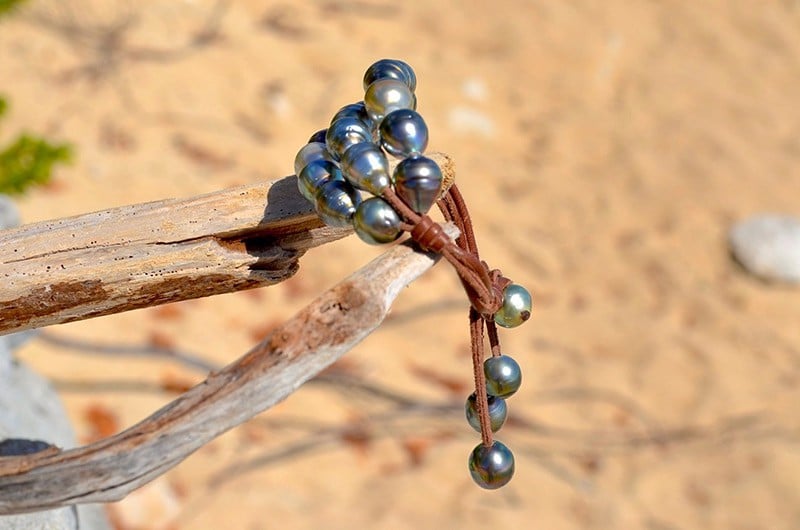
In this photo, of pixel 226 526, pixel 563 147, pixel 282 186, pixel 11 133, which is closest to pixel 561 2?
pixel 563 147

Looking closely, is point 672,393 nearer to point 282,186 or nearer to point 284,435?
point 284,435

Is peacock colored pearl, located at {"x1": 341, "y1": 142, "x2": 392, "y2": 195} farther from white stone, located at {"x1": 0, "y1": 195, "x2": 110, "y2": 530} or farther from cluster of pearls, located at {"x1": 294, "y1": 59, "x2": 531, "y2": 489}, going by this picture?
white stone, located at {"x1": 0, "y1": 195, "x2": 110, "y2": 530}

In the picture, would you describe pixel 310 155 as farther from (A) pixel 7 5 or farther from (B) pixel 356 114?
(A) pixel 7 5

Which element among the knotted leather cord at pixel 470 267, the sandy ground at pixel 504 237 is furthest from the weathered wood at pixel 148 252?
the sandy ground at pixel 504 237

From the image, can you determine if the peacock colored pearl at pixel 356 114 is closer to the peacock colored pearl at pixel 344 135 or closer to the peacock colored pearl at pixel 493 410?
the peacock colored pearl at pixel 344 135

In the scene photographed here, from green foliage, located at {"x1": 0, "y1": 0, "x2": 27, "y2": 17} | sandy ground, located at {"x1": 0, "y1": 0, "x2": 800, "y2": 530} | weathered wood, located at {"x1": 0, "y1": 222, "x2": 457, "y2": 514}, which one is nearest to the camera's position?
weathered wood, located at {"x1": 0, "y1": 222, "x2": 457, "y2": 514}

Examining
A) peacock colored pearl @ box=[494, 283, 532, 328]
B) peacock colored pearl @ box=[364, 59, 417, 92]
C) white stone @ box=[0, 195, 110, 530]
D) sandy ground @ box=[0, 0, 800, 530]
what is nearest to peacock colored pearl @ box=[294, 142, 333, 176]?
peacock colored pearl @ box=[364, 59, 417, 92]

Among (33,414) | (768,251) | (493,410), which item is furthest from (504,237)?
(493,410)
